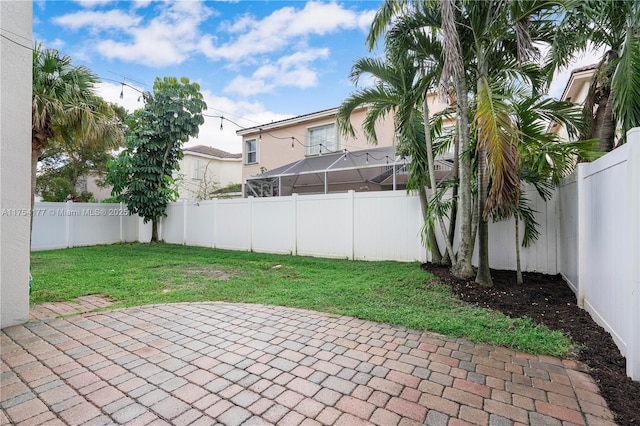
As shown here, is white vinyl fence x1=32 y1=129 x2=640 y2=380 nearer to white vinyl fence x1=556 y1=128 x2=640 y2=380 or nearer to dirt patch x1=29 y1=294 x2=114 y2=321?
white vinyl fence x1=556 y1=128 x2=640 y2=380

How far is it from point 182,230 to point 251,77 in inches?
269

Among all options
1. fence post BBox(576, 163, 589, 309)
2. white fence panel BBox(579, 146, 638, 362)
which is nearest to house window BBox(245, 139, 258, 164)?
fence post BBox(576, 163, 589, 309)

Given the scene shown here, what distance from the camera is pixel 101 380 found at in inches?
98.4

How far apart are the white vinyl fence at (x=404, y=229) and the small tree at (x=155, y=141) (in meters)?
1.11

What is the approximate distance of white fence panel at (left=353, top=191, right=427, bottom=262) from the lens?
7527mm

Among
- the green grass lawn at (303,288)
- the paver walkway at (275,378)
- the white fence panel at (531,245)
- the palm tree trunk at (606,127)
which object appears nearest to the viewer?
the paver walkway at (275,378)

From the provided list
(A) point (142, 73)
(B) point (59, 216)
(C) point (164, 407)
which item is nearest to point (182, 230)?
(B) point (59, 216)

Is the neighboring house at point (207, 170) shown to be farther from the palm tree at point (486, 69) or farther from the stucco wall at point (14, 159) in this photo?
the palm tree at point (486, 69)

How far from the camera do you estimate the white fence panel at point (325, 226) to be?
28.2 ft

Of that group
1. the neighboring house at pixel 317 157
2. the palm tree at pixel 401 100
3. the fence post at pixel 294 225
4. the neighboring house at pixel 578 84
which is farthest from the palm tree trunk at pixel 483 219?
the fence post at pixel 294 225

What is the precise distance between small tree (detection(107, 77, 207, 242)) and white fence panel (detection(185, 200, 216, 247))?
1481 millimetres

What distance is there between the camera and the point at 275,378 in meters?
2.52

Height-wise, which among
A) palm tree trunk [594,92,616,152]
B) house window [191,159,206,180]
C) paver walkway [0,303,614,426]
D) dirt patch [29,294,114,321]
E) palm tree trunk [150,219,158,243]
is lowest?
paver walkway [0,303,614,426]

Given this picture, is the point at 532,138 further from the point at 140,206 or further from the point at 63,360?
the point at 140,206
